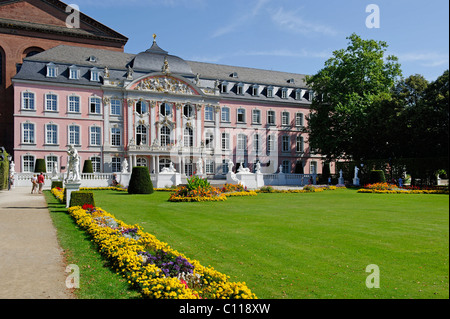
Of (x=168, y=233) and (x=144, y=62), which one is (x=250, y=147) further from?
(x=168, y=233)

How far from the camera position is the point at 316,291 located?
5.25m

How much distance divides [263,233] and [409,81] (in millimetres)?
35961

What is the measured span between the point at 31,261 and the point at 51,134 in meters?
37.9

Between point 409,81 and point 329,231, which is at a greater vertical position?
point 409,81

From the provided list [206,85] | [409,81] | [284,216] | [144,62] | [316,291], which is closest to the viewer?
[316,291]

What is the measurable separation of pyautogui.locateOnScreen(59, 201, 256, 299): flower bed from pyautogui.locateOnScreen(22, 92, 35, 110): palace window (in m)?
37.1

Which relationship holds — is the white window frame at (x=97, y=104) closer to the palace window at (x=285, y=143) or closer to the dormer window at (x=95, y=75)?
the dormer window at (x=95, y=75)

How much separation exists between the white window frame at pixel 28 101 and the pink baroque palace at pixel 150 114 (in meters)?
0.10

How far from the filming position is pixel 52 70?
4175cm

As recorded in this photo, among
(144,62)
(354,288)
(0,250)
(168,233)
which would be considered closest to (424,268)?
(354,288)

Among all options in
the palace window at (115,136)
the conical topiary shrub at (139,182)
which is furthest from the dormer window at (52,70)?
the conical topiary shrub at (139,182)

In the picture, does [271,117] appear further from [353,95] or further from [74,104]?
[74,104]

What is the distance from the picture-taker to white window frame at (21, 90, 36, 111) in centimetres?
4038

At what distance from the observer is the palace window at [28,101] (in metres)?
40.4
